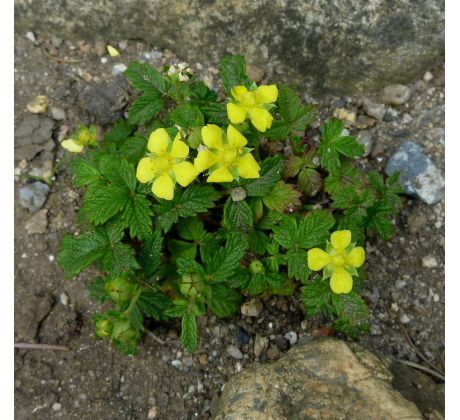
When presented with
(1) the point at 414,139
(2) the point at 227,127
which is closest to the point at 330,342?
(2) the point at 227,127

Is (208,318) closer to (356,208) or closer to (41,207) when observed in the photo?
(356,208)

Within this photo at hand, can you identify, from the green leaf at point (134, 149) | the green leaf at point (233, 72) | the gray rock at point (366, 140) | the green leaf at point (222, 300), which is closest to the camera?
the green leaf at point (233, 72)

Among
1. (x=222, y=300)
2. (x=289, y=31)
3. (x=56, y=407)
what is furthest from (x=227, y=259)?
(x=289, y=31)

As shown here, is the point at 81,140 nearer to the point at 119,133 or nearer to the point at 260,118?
the point at 119,133

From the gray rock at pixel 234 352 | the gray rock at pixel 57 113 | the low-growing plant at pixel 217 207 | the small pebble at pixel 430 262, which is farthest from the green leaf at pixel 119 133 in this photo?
the small pebble at pixel 430 262

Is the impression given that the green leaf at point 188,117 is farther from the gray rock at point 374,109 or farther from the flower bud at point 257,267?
the gray rock at point 374,109

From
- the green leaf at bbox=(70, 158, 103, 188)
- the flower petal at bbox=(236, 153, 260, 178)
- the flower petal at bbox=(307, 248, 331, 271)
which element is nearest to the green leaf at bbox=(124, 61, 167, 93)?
the green leaf at bbox=(70, 158, 103, 188)

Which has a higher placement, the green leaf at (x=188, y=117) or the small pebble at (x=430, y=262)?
the green leaf at (x=188, y=117)

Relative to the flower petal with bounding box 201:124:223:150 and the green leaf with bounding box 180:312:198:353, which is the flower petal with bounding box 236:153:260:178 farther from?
the green leaf with bounding box 180:312:198:353
